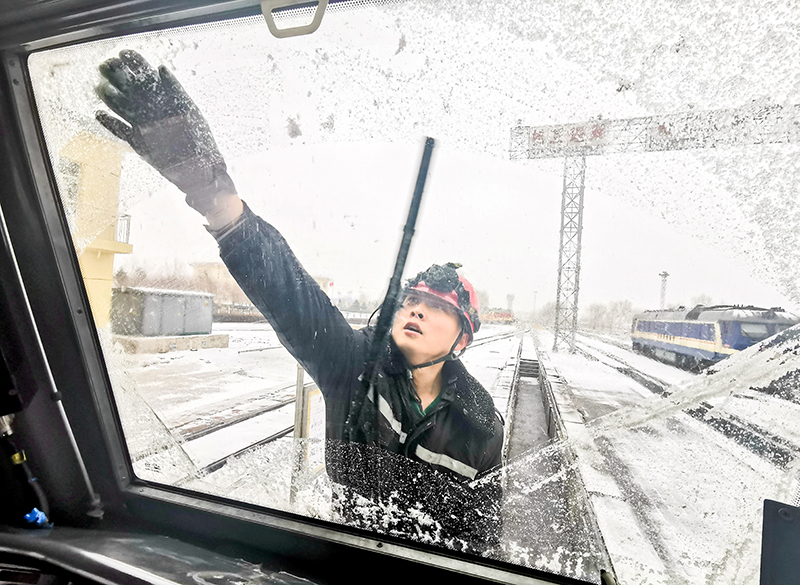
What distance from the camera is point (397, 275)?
1052mm

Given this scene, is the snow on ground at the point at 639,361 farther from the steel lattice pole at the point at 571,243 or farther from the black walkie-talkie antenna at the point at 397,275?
the black walkie-talkie antenna at the point at 397,275

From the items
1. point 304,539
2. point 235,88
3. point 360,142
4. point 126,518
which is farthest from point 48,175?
point 304,539

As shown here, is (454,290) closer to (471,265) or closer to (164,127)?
(471,265)

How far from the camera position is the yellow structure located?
1236mm

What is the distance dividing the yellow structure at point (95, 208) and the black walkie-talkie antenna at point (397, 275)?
841mm

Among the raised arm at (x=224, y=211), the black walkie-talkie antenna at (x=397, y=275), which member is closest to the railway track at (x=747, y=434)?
the black walkie-talkie antenna at (x=397, y=275)

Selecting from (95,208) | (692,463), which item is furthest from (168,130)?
(692,463)

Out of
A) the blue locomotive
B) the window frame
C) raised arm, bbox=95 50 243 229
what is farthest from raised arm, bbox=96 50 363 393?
the blue locomotive

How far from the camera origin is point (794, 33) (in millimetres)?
674

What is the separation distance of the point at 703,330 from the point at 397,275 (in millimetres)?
661

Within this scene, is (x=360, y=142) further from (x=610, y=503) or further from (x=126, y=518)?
(x=126, y=518)

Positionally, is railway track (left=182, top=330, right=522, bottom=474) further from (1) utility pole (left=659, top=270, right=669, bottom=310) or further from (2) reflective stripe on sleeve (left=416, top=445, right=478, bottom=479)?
(1) utility pole (left=659, top=270, right=669, bottom=310)

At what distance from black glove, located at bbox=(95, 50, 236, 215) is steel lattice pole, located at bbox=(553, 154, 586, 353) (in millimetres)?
869

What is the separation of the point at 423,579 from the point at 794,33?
1.30 m
